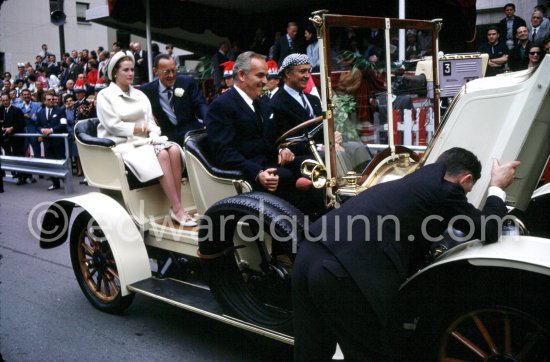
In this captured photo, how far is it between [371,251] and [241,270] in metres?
1.71

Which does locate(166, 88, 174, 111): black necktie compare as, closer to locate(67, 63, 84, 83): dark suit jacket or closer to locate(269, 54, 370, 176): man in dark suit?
locate(269, 54, 370, 176): man in dark suit

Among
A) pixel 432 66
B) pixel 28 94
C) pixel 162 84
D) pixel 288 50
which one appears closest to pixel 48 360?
pixel 162 84

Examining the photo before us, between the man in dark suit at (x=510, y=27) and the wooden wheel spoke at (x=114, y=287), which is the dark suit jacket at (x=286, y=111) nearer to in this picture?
the wooden wheel spoke at (x=114, y=287)

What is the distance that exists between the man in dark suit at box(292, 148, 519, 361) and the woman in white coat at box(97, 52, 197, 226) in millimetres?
2139

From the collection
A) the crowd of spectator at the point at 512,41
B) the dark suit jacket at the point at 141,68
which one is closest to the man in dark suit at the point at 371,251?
the crowd of spectator at the point at 512,41

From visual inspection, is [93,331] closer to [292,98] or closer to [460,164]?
[292,98]

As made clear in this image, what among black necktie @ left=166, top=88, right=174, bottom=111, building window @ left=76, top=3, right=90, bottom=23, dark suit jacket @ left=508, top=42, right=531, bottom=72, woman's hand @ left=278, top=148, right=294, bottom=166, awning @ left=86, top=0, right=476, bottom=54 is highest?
building window @ left=76, top=3, right=90, bottom=23

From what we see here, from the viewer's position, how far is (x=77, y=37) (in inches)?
1200

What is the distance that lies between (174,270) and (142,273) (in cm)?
32

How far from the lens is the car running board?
3.38 metres

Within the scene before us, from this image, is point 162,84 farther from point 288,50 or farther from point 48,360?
point 288,50

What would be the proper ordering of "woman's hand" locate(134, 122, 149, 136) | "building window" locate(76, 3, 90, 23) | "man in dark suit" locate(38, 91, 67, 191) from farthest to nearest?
1. "building window" locate(76, 3, 90, 23)
2. "man in dark suit" locate(38, 91, 67, 191)
3. "woman's hand" locate(134, 122, 149, 136)

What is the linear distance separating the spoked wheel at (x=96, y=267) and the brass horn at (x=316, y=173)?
2008 millimetres

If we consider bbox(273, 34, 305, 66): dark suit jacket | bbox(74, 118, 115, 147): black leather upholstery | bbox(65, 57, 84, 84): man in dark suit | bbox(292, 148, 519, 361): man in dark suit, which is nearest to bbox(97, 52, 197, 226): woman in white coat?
bbox(74, 118, 115, 147): black leather upholstery
